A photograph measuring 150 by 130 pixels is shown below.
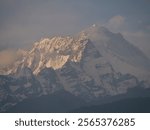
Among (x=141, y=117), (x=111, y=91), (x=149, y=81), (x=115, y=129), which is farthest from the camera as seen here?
(x=111, y=91)

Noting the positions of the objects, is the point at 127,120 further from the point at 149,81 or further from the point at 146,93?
the point at 146,93

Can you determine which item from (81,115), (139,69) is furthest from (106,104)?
(81,115)

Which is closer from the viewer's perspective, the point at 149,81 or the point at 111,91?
the point at 149,81

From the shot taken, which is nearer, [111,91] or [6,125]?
[6,125]

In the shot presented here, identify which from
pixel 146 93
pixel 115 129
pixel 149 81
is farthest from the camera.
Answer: pixel 146 93

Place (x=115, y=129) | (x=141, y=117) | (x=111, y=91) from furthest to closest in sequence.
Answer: (x=111, y=91), (x=141, y=117), (x=115, y=129)

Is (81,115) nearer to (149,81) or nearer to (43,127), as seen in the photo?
(43,127)

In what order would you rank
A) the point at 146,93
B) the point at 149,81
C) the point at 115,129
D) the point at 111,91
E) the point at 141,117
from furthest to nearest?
the point at 111,91, the point at 146,93, the point at 149,81, the point at 141,117, the point at 115,129

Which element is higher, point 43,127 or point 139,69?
point 139,69

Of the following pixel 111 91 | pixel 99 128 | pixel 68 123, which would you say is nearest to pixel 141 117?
pixel 99 128

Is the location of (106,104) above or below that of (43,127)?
above
